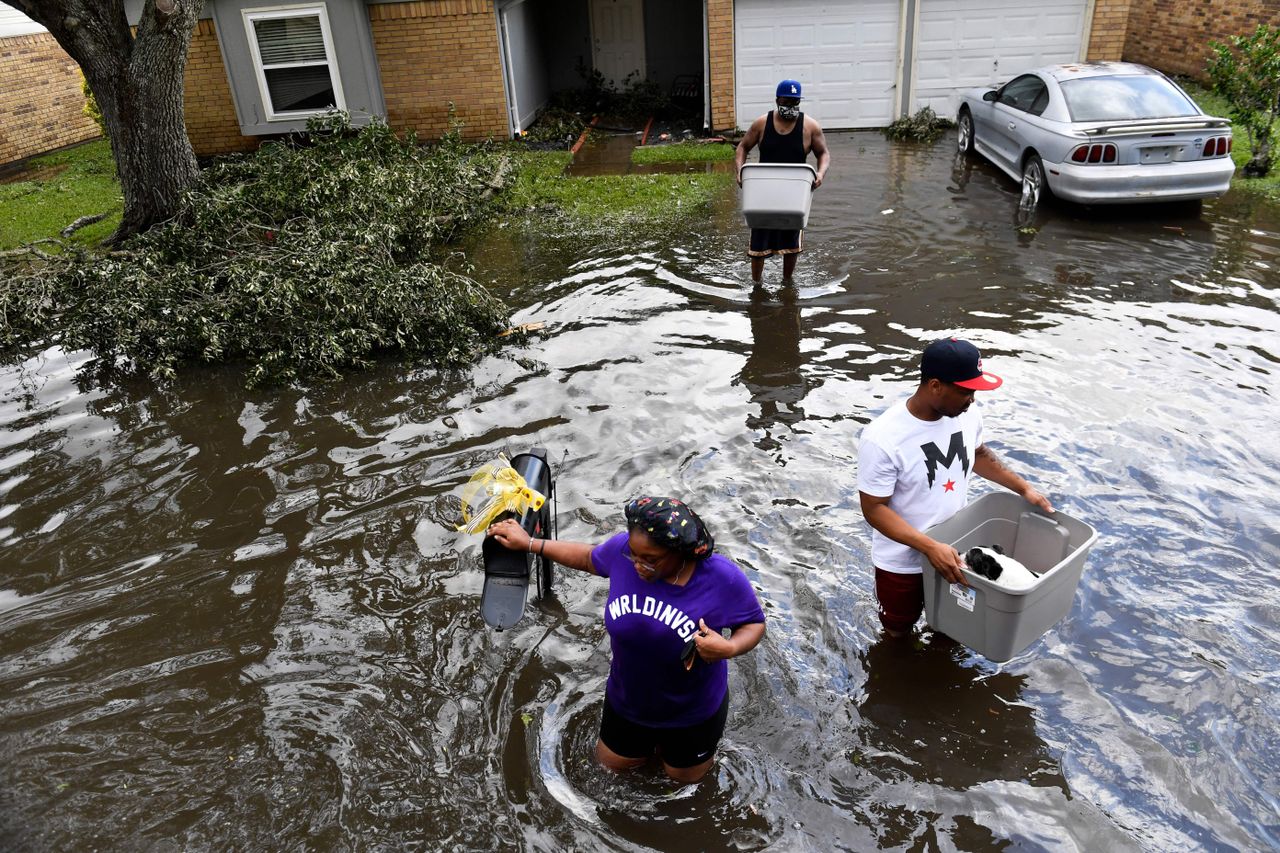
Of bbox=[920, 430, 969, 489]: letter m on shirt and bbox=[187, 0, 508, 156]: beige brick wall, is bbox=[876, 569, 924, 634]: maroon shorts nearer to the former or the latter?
bbox=[920, 430, 969, 489]: letter m on shirt

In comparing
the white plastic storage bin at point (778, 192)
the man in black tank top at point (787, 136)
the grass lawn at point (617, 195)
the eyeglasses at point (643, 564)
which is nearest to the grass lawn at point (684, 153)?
the grass lawn at point (617, 195)

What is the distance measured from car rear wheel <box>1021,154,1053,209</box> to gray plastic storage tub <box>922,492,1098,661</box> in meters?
8.62

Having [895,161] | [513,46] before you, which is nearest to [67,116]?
[513,46]

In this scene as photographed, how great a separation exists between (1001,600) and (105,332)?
822 cm

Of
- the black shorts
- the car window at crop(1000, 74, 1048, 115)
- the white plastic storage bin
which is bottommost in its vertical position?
the black shorts

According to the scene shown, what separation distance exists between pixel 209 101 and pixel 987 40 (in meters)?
13.9

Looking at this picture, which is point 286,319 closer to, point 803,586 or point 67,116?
point 803,586

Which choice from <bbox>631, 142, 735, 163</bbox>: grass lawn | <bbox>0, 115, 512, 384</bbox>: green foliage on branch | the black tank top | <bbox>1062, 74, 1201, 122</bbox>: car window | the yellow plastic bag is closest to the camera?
the yellow plastic bag

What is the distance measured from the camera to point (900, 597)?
4.46 m

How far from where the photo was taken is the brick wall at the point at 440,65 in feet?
51.7

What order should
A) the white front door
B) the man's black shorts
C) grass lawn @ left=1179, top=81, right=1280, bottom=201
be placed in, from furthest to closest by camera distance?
1. the white front door
2. grass lawn @ left=1179, top=81, right=1280, bottom=201
3. the man's black shorts

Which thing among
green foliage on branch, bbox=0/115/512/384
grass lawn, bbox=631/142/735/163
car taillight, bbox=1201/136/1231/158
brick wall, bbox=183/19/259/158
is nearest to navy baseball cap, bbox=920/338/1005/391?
green foliage on branch, bbox=0/115/512/384

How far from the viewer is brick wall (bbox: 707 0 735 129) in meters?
15.7

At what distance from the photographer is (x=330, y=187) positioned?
398 inches
